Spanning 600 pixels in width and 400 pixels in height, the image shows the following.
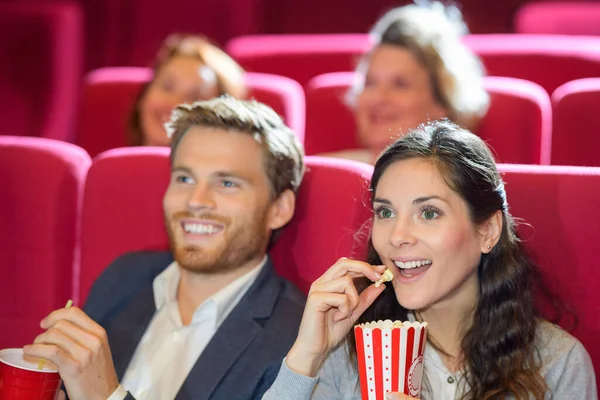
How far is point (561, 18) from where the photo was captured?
2.80m

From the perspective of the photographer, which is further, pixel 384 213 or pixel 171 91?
pixel 171 91

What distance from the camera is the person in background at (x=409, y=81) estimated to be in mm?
2070

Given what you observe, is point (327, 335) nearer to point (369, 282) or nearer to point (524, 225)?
point (369, 282)

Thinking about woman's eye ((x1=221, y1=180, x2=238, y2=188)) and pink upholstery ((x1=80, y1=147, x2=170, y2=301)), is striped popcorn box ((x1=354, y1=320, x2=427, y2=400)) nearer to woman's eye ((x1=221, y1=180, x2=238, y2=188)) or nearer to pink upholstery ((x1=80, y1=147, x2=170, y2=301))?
woman's eye ((x1=221, y1=180, x2=238, y2=188))

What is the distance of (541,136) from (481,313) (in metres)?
0.76

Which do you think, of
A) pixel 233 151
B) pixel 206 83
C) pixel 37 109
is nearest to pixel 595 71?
pixel 206 83

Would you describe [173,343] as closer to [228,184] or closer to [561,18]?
[228,184]

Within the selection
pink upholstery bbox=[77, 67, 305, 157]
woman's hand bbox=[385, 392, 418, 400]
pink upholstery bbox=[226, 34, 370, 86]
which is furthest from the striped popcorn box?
pink upholstery bbox=[226, 34, 370, 86]

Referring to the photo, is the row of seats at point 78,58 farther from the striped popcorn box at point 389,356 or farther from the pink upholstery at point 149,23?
the striped popcorn box at point 389,356

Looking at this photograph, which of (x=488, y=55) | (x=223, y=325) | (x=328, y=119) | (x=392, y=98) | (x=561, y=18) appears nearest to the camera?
(x=223, y=325)

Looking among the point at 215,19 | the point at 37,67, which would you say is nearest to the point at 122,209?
the point at 37,67

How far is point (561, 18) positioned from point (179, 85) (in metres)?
1.22

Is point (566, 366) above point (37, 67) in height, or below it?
below

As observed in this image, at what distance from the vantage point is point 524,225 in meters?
1.39
